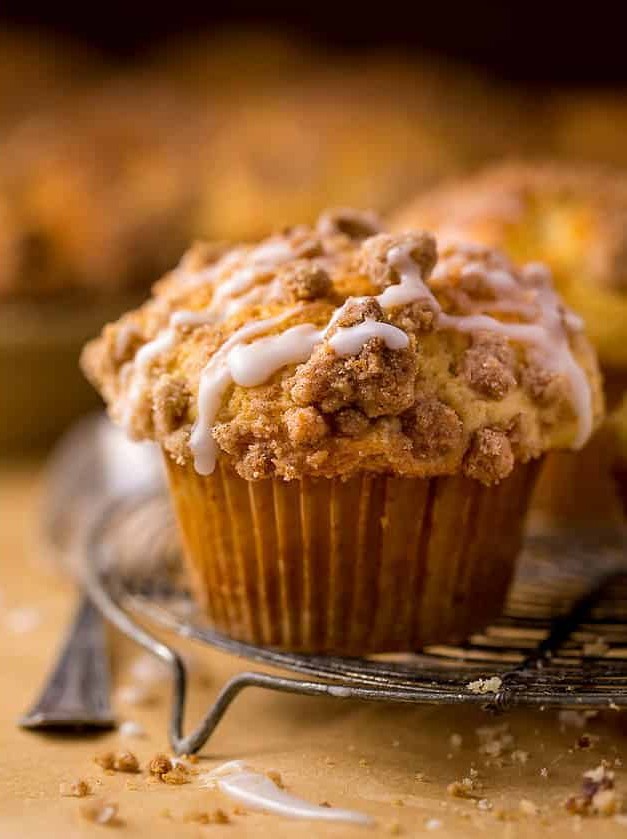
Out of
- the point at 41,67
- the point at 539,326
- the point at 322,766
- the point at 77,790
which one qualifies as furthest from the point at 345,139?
the point at 77,790

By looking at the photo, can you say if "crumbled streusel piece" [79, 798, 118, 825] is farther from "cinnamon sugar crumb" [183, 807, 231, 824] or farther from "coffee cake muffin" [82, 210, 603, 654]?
"coffee cake muffin" [82, 210, 603, 654]

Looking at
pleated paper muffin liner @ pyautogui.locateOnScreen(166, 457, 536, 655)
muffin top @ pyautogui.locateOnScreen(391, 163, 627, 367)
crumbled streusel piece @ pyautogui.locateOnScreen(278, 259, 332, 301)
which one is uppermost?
muffin top @ pyautogui.locateOnScreen(391, 163, 627, 367)

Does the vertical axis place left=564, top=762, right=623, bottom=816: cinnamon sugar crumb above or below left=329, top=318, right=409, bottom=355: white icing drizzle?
below

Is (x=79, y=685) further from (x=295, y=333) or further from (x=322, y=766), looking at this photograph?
(x=295, y=333)

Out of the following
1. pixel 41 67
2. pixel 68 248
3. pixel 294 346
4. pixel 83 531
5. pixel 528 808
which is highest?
pixel 41 67

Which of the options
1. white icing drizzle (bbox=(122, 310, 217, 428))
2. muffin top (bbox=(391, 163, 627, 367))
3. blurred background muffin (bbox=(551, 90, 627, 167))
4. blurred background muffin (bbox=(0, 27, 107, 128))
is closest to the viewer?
white icing drizzle (bbox=(122, 310, 217, 428))

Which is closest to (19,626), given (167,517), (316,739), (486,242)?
(167,517)

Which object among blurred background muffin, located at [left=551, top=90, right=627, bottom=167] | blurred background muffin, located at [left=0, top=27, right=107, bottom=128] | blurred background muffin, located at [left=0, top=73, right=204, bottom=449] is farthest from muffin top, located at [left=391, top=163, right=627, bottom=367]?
blurred background muffin, located at [left=0, top=27, right=107, bottom=128]
